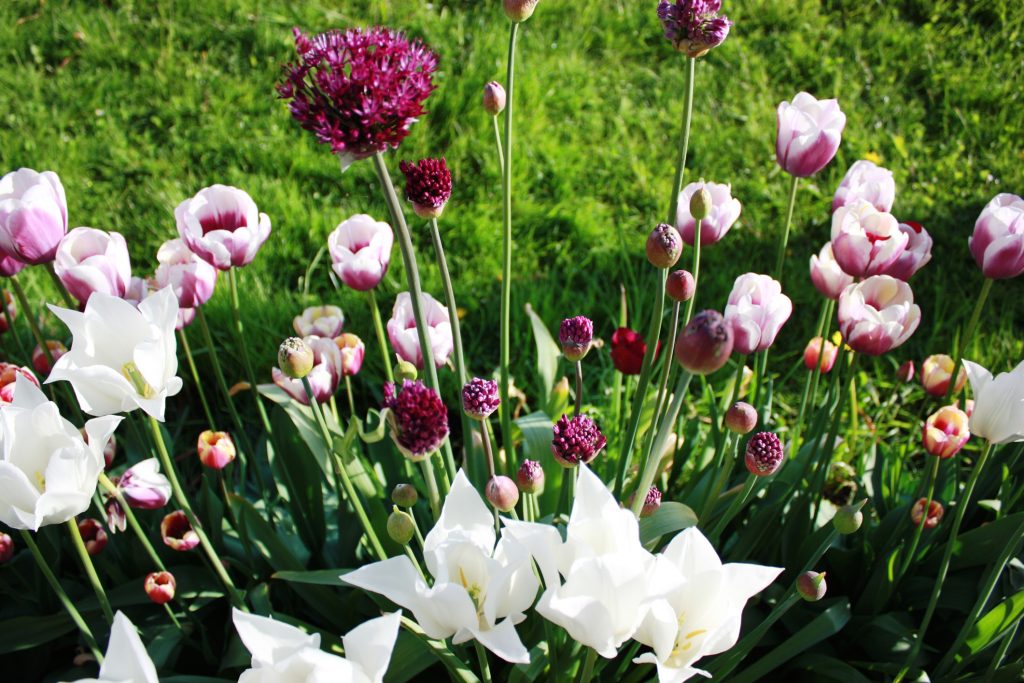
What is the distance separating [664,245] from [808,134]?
56 cm

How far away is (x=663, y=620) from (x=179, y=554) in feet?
3.55

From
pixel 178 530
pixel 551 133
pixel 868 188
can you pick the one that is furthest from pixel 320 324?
pixel 551 133

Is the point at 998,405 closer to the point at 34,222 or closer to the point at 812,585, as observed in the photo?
the point at 812,585

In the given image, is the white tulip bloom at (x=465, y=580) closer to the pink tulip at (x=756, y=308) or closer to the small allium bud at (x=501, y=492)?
the small allium bud at (x=501, y=492)

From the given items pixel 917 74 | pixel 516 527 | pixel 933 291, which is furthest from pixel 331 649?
pixel 917 74

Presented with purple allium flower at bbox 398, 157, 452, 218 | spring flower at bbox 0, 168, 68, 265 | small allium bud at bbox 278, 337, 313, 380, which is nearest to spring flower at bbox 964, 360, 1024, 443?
purple allium flower at bbox 398, 157, 452, 218

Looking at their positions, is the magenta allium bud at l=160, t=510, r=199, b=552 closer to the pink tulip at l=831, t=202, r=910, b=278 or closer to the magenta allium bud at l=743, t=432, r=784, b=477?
the magenta allium bud at l=743, t=432, r=784, b=477

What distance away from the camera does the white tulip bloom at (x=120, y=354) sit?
1.09m

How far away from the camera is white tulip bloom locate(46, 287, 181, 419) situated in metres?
1.09

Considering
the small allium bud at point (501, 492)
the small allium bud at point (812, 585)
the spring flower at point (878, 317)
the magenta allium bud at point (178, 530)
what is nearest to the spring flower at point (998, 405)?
the spring flower at point (878, 317)

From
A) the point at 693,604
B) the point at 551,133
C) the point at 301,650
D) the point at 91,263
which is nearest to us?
the point at 301,650

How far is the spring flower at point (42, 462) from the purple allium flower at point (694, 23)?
88 centimetres

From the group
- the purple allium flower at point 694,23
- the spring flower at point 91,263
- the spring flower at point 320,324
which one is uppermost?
the purple allium flower at point 694,23

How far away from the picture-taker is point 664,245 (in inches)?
42.7
